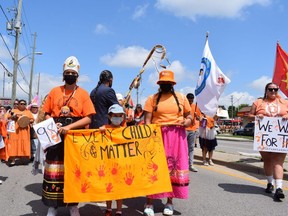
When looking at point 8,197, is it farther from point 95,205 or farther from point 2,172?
point 2,172

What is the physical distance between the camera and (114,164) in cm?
438

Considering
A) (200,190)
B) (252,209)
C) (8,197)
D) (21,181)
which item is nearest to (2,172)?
(21,181)

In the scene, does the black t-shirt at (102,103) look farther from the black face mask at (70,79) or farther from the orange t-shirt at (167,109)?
the black face mask at (70,79)

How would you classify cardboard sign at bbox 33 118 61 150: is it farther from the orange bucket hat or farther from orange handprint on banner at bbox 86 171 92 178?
the orange bucket hat

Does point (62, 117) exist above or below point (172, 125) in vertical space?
above

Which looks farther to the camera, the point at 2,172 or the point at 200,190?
the point at 2,172

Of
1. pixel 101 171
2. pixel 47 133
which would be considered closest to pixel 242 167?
pixel 101 171

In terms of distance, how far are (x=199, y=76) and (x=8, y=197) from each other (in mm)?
4546

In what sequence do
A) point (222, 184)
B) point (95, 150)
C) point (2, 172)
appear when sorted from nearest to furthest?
point (95, 150)
point (222, 184)
point (2, 172)

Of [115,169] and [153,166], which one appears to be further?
[153,166]

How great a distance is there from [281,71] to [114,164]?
6.10m

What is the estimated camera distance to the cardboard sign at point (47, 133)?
4055 millimetres

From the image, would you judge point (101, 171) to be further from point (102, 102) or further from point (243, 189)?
point (243, 189)

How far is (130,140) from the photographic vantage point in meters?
4.54
